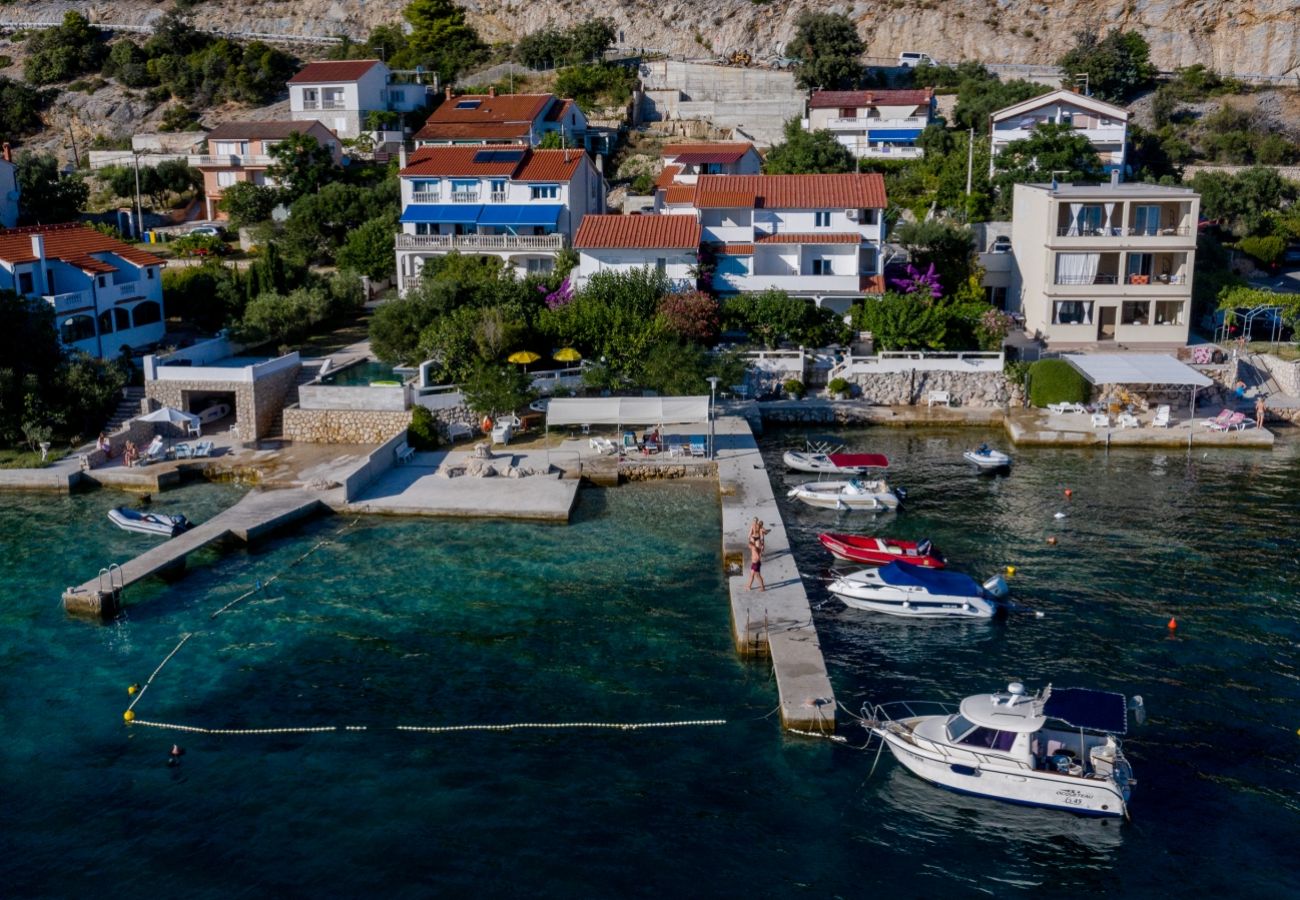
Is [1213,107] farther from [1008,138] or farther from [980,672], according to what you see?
[980,672]

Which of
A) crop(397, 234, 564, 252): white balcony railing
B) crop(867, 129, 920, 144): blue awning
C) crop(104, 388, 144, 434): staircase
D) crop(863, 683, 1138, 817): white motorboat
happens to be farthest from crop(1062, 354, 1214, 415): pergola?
crop(104, 388, 144, 434): staircase

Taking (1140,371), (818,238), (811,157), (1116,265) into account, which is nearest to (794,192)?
(818,238)

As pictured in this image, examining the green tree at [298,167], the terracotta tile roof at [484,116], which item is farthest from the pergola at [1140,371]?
the green tree at [298,167]

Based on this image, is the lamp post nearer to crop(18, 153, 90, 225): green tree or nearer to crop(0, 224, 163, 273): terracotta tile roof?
crop(0, 224, 163, 273): terracotta tile roof

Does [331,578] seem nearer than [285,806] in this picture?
No

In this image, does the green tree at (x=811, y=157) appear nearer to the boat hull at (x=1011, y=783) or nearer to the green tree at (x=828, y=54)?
the green tree at (x=828, y=54)

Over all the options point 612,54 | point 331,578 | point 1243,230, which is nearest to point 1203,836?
point 331,578
